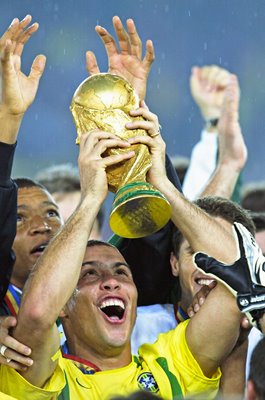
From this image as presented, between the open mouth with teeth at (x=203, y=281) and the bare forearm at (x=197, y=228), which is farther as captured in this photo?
the open mouth with teeth at (x=203, y=281)

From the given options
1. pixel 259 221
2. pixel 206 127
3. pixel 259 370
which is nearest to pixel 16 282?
pixel 259 221

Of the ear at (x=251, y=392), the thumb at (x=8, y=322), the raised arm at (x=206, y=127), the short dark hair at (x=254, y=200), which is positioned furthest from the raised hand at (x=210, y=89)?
the ear at (x=251, y=392)

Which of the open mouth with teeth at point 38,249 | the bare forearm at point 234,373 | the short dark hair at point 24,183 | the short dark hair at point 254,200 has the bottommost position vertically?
the short dark hair at point 254,200

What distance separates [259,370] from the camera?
254cm

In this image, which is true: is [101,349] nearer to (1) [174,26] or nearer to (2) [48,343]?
(2) [48,343]

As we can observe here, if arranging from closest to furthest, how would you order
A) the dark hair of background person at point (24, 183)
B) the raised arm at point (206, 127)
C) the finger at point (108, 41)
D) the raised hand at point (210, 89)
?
the finger at point (108, 41) → the dark hair of background person at point (24, 183) → the raised arm at point (206, 127) → the raised hand at point (210, 89)

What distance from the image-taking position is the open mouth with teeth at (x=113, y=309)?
372 centimetres

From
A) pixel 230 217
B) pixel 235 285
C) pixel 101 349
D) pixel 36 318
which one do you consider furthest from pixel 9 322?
pixel 230 217

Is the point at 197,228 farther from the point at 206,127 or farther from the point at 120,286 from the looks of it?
the point at 206,127

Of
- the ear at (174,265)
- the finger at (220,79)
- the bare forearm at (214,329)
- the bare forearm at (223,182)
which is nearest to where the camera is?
the bare forearm at (214,329)

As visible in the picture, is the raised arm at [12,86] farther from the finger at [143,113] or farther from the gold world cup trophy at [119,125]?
the finger at [143,113]

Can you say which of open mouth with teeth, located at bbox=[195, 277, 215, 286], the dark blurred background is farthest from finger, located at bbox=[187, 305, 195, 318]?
the dark blurred background

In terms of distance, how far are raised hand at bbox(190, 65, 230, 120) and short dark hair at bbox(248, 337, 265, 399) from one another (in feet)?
12.6

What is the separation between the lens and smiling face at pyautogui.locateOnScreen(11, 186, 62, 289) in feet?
14.5
